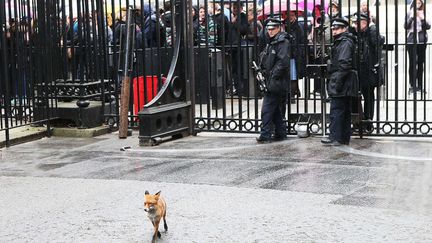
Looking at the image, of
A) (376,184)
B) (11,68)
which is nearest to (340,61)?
(376,184)

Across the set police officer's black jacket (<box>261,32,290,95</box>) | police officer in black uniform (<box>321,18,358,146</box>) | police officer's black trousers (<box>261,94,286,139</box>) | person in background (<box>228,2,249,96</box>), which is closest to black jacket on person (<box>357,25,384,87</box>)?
police officer in black uniform (<box>321,18,358,146</box>)

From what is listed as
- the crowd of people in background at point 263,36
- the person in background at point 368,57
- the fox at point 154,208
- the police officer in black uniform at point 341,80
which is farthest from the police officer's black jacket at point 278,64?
the fox at point 154,208

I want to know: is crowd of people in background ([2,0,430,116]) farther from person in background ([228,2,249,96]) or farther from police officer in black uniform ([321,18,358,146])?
police officer in black uniform ([321,18,358,146])

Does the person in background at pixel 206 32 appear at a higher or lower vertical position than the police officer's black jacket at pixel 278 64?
higher

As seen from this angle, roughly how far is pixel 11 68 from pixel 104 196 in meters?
5.21

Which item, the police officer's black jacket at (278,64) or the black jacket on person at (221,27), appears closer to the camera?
the police officer's black jacket at (278,64)

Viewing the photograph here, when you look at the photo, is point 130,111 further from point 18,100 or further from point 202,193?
point 202,193

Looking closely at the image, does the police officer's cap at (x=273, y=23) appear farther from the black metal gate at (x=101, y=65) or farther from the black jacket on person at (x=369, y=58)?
the black jacket on person at (x=369, y=58)

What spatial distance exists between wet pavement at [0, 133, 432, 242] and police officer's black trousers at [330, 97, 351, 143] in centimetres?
24

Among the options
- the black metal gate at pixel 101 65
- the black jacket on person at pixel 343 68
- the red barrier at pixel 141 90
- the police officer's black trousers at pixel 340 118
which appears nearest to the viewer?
the black jacket on person at pixel 343 68

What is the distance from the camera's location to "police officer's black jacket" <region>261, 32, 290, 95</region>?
39.7 ft

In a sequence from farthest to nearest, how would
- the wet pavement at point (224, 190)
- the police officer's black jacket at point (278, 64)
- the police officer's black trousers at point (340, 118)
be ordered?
the police officer's black jacket at point (278, 64) → the police officer's black trousers at point (340, 118) → the wet pavement at point (224, 190)

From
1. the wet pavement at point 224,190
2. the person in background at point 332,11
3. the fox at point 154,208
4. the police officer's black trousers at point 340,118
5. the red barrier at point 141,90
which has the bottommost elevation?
the wet pavement at point 224,190

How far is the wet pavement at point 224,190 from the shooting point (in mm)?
7199
